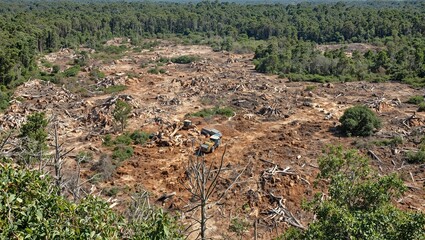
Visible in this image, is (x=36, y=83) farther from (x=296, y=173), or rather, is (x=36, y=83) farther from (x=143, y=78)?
(x=296, y=173)

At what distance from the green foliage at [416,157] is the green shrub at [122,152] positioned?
15.9 metres

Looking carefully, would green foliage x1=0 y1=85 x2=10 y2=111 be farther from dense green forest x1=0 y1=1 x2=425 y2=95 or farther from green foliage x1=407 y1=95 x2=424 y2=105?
green foliage x1=407 y1=95 x2=424 y2=105

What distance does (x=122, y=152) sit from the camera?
21188 millimetres

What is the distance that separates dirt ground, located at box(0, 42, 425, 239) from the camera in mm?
16922

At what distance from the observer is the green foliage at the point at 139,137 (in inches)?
906

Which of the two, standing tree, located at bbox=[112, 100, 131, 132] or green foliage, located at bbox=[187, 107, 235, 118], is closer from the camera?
standing tree, located at bbox=[112, 100, 131, 132]

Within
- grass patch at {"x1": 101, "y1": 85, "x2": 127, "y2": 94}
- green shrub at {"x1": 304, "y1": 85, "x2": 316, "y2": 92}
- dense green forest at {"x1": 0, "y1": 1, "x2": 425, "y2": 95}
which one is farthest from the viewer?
dense green forest at {"x1": 0, "y1": 1, "x2": 425, "y2": 95}

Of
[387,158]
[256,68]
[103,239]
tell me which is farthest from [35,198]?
[256,68]

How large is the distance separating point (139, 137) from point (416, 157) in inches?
648

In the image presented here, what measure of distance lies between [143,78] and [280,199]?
2666 cm

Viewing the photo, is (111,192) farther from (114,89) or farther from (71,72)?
(71,72)

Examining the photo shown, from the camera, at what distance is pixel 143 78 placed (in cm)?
3950

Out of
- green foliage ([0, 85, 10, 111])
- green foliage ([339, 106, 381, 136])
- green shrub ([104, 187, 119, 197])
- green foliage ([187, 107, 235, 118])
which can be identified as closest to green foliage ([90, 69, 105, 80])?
green foliage ([0, 85, 10, 111])

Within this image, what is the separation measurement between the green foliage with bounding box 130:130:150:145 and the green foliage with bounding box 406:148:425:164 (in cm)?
1570
